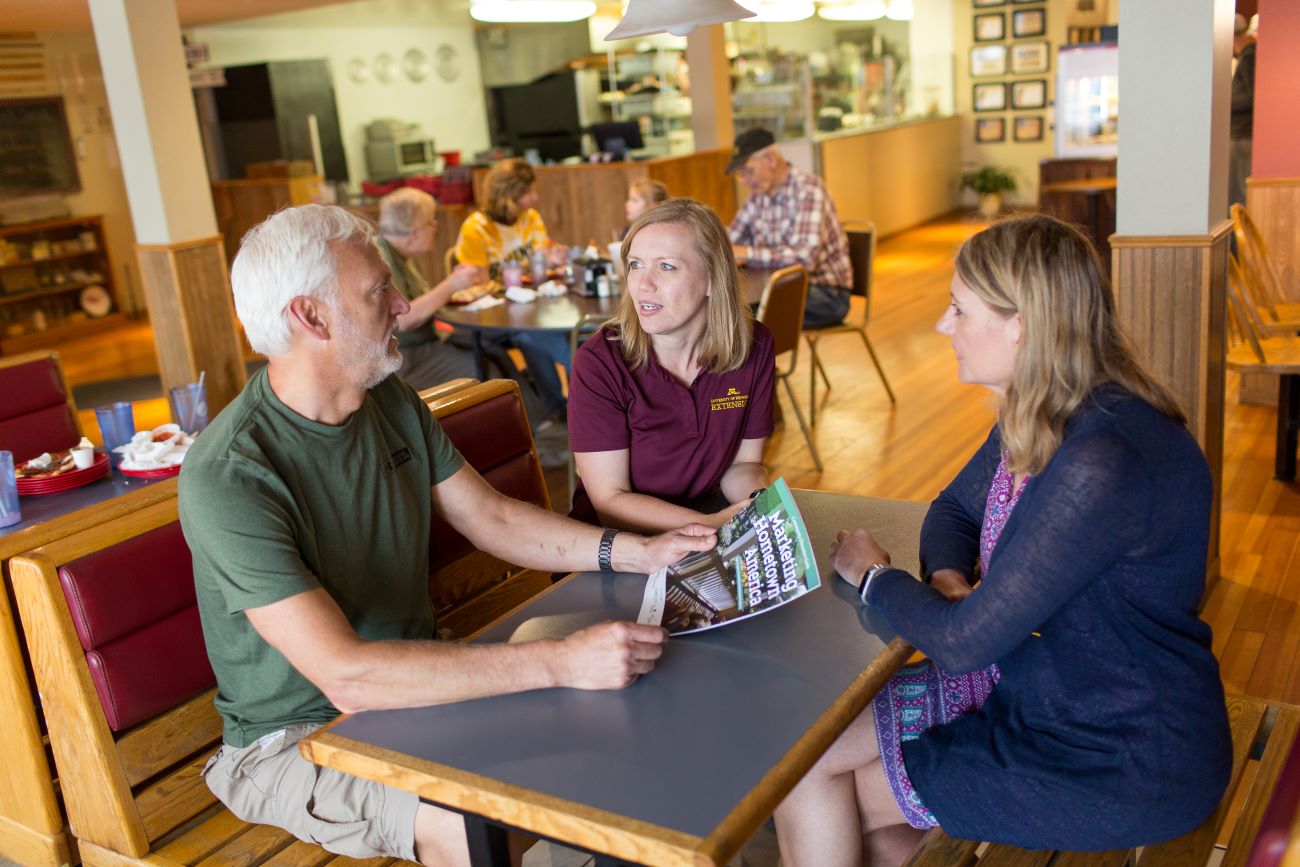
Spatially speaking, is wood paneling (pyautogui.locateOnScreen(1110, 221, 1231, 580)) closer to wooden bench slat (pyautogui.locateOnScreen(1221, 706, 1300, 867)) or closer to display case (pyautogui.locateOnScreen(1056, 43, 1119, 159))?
wooden bench slat (pyautogui.locateOnScreen(1221, 706, 1300, 867))

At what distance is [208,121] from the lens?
10805 millimetres

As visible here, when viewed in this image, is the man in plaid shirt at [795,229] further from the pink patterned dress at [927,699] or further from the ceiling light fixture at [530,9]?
the pink patterned dress at [927,699]

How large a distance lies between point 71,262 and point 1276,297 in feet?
29.2

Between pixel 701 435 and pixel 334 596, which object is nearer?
pixel 334 596

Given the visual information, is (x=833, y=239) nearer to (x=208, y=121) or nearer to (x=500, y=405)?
(x=500, y=405)

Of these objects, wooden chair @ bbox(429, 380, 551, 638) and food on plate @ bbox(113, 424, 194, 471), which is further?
food on plate @ bbox(113, 424, 194, 471)

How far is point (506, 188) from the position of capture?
17.7ft

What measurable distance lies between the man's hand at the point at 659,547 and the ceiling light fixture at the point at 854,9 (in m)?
9.42

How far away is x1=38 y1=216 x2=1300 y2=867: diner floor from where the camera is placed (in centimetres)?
306

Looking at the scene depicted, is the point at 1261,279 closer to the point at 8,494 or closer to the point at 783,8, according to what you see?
the point at 8,494

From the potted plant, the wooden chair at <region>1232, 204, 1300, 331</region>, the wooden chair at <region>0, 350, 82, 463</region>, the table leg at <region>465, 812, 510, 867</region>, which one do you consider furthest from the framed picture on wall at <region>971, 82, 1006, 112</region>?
the table leg at <region>465, 812, 510, 867</region>

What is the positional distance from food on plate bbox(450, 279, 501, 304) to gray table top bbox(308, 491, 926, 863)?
3252 millimetres

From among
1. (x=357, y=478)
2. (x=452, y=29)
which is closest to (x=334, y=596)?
(x=357, y=478)

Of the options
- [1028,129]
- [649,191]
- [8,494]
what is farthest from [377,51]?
[8,494]
